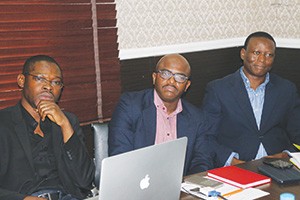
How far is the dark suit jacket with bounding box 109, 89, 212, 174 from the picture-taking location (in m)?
2.75

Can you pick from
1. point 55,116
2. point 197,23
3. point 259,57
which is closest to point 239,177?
point 55,116

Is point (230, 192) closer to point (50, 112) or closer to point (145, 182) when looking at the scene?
point (145, 182)

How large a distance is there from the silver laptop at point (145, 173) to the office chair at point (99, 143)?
0.82 metres

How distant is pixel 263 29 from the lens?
4.49 m

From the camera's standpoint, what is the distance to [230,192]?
2.14m

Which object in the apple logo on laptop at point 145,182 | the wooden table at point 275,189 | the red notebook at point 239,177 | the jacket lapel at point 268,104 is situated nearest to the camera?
the apple logo on laptop at point 145,182

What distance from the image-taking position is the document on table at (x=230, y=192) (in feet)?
6.88

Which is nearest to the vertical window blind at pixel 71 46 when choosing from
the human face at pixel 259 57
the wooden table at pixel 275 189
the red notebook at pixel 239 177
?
the human face at pixel 259 57

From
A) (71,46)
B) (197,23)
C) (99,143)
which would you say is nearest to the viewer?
(99,143)

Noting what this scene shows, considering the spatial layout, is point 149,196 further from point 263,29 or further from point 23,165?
point 263,29

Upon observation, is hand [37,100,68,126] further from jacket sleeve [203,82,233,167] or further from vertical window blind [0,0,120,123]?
jacket sleeve [203,82,233,167]

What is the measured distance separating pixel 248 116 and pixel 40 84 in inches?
53.3

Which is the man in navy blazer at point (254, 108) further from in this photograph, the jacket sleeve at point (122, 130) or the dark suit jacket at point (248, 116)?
the jacket sleeve at point (122, 130)

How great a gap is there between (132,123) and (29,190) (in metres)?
0.69
